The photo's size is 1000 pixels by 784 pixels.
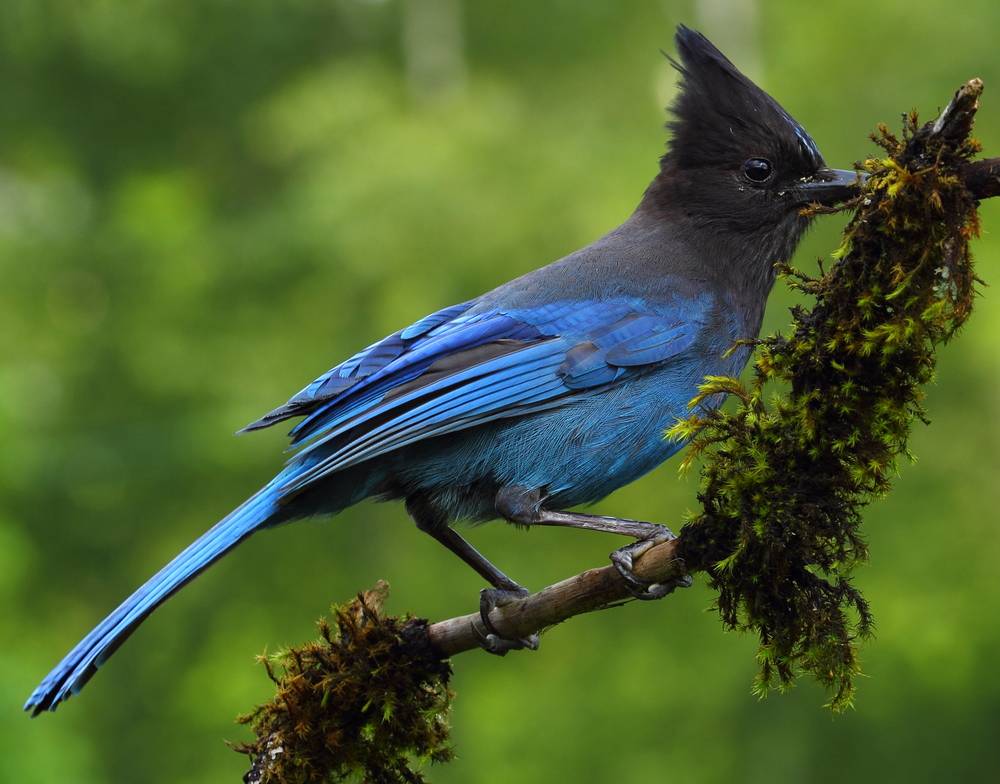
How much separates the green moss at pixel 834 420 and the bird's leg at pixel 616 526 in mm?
176

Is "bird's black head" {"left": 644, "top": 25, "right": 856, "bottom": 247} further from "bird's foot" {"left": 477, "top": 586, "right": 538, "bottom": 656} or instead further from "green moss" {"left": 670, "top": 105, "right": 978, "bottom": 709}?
"green moss" {"left": 670, "top": 105, "right": 978, "bottom": 709}

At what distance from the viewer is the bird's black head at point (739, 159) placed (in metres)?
4.82

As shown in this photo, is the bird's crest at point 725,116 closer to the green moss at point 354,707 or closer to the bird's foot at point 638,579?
the bird's foot at point 638,579

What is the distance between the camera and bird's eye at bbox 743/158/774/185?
488cm

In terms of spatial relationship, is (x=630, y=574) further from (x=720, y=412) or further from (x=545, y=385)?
(x=545, y=385)

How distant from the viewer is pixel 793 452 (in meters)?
3.09

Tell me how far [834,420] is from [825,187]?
1.91 meters

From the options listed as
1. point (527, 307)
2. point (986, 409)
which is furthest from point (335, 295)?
point (527, 307)

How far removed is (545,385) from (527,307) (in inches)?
13.8

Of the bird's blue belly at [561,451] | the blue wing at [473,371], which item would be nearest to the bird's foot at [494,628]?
the bird's blue belly at [561,451]

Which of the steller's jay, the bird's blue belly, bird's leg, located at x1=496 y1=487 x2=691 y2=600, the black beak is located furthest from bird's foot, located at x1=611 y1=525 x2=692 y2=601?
the black beak

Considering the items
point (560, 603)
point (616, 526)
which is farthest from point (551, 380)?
point (560, 603)

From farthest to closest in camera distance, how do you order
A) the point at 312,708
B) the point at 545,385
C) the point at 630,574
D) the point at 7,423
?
the point at 7,423
the point at 545,385
the point at 312,708
the point at 630,574

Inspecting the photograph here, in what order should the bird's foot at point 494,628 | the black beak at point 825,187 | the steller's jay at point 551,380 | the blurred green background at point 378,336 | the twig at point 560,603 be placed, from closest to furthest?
the twig at point 560,603
the bird's foot at point 494,628
the steller's jay at point 551,380
the black beak at point 825,187
the blurred green background at point 378,336
